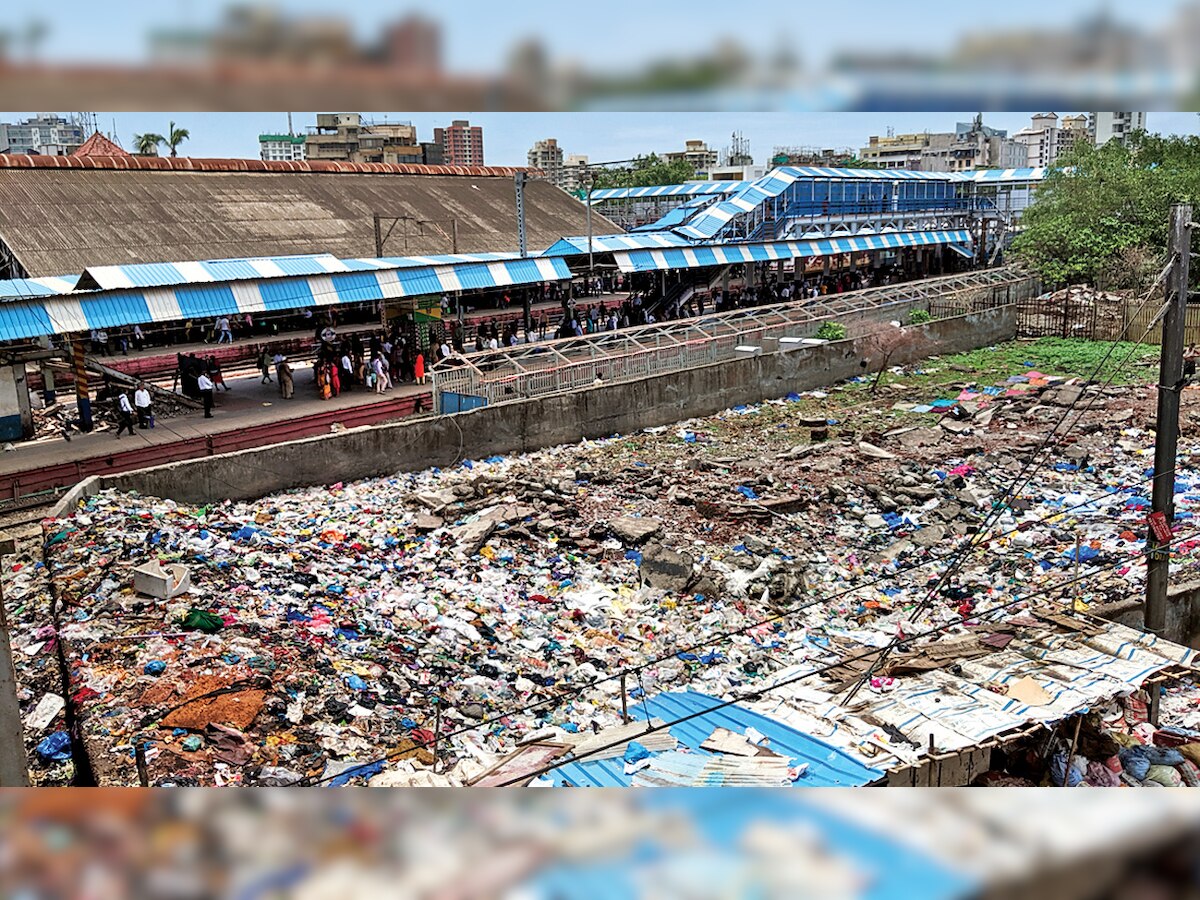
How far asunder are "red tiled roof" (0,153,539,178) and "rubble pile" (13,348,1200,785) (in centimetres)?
1436

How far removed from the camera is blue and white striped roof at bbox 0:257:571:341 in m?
15.2

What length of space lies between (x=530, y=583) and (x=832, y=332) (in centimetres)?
1519

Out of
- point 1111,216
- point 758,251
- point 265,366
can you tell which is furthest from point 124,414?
point 1111,216

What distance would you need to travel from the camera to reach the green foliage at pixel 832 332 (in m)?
25.1

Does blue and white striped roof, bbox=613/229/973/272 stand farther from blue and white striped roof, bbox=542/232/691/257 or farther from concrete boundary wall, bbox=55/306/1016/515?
concrete boundary wall, bbox=55/306/1016/515

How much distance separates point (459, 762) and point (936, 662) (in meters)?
4.12

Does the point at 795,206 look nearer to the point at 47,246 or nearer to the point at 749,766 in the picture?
the point at 47,246

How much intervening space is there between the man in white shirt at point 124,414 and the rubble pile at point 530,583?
9.20 feet

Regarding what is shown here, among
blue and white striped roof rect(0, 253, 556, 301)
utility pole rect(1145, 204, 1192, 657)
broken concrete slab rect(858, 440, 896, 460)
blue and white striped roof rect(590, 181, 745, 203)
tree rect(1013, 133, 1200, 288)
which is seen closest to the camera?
utility pole rect(1145, 204, 1192, 657)

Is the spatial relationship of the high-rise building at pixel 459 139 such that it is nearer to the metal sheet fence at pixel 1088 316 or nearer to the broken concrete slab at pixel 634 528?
the broken concrete slab at pixel 634 528

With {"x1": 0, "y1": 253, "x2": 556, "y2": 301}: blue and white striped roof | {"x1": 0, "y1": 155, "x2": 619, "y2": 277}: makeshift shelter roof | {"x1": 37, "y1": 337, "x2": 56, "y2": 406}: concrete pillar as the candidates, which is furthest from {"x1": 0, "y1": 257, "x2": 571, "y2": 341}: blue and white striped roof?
{"x1": 0, "y1": 155, "x2": 619, "y2": 277}: makeshift shelter roof

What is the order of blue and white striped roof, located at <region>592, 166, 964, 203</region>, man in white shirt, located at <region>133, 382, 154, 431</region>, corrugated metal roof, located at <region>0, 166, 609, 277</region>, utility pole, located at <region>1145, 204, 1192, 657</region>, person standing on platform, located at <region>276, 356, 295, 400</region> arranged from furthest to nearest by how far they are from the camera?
blue and white striped roof, located at <region>592, 166, 964, 203</region> < corrugated metal roof, located at <region>0, 166, 609, 277</region> < person standing on platform, located at <region>276, 356, 295, 400</region> < man in white shirt, located at <region>133, 382, 154, 431</region> < utility pole, located at <region>1145, 204, 1192, 657</region>

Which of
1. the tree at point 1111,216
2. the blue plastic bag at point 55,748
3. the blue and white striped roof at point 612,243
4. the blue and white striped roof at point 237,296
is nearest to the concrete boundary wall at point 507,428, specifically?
the blue and white striped roof at point 237,296

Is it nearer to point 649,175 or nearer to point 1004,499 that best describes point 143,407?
point 1004,499
